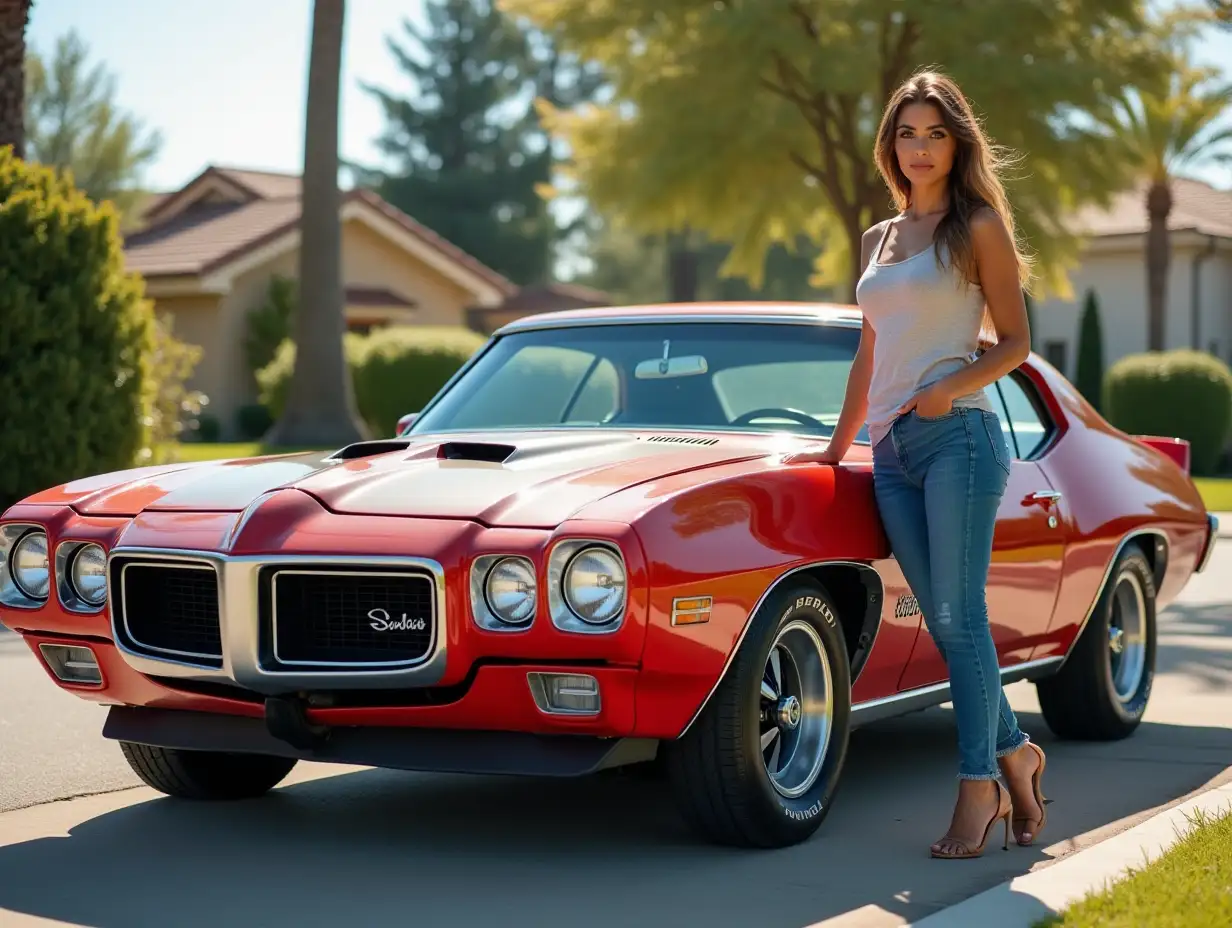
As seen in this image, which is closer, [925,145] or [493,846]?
[925,145]

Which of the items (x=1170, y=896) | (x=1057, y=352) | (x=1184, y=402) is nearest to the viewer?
(x=1170, y=896)

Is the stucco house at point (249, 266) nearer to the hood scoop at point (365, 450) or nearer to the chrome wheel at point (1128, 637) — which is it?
the chrome wheel at point (1128, 637)

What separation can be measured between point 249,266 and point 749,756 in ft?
110

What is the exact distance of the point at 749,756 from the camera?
4.97 metres

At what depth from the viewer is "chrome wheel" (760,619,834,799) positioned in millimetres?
5234

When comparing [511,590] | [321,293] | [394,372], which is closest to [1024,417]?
[511,590]

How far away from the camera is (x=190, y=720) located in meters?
5.27

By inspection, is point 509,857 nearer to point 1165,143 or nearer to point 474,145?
point 1165,143

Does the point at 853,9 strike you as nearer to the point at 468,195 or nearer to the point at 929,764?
the point at 929,764

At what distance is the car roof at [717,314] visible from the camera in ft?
21.2

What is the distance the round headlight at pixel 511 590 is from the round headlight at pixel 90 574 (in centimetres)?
130

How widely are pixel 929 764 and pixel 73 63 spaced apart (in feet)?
183

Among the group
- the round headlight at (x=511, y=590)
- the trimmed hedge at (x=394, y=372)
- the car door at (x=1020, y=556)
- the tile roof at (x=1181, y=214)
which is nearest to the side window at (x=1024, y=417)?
the car door at (x=1020, y=556)

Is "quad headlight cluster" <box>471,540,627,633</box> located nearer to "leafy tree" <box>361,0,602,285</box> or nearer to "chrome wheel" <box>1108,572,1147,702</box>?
"chrome wheel" <box>1108,572,1147,702</box>
